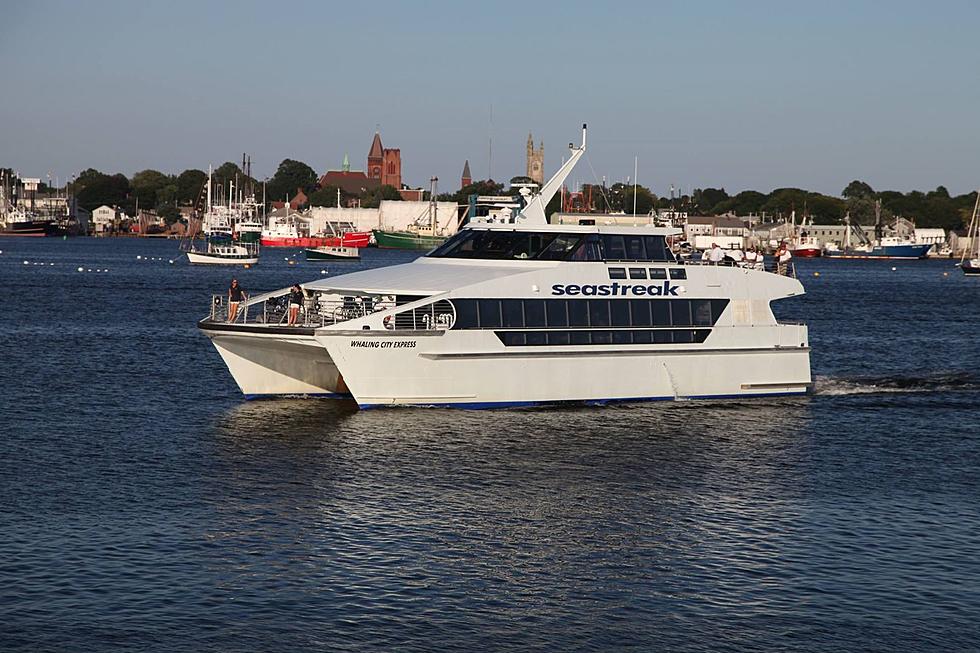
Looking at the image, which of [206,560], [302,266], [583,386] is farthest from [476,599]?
[302,266]

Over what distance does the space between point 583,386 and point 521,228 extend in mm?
4755

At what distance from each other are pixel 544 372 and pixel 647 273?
4410mm

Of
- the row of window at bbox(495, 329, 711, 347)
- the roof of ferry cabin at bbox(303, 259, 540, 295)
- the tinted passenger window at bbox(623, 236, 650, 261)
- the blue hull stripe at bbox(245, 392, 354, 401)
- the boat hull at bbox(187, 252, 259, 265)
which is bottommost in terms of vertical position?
the blue hull stripe at bbox(245, 392, 354, 401)

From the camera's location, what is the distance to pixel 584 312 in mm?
34688

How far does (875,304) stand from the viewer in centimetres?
9275

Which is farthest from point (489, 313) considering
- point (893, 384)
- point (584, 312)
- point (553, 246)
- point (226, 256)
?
point (226, 256)

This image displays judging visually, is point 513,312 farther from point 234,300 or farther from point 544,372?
point 234,300

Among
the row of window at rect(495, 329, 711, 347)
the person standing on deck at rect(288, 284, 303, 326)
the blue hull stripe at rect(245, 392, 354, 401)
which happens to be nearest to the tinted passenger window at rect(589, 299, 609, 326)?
→ the row of window at rect(495, 329, 711, 347)

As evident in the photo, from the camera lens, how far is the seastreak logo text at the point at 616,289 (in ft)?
113

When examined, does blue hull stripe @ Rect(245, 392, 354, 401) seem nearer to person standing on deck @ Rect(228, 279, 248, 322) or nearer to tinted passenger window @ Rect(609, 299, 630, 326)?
person standing on deck @ Rect(228, 279, 248, 322)

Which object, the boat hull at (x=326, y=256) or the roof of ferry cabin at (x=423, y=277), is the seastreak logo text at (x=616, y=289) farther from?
the boat hull at (x=326, y=256)

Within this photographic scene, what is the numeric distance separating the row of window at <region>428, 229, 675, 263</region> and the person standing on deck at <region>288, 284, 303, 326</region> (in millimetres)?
5147

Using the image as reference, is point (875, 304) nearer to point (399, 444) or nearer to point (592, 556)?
point (399, 444)

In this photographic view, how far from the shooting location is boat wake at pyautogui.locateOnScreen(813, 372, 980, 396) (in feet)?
136
